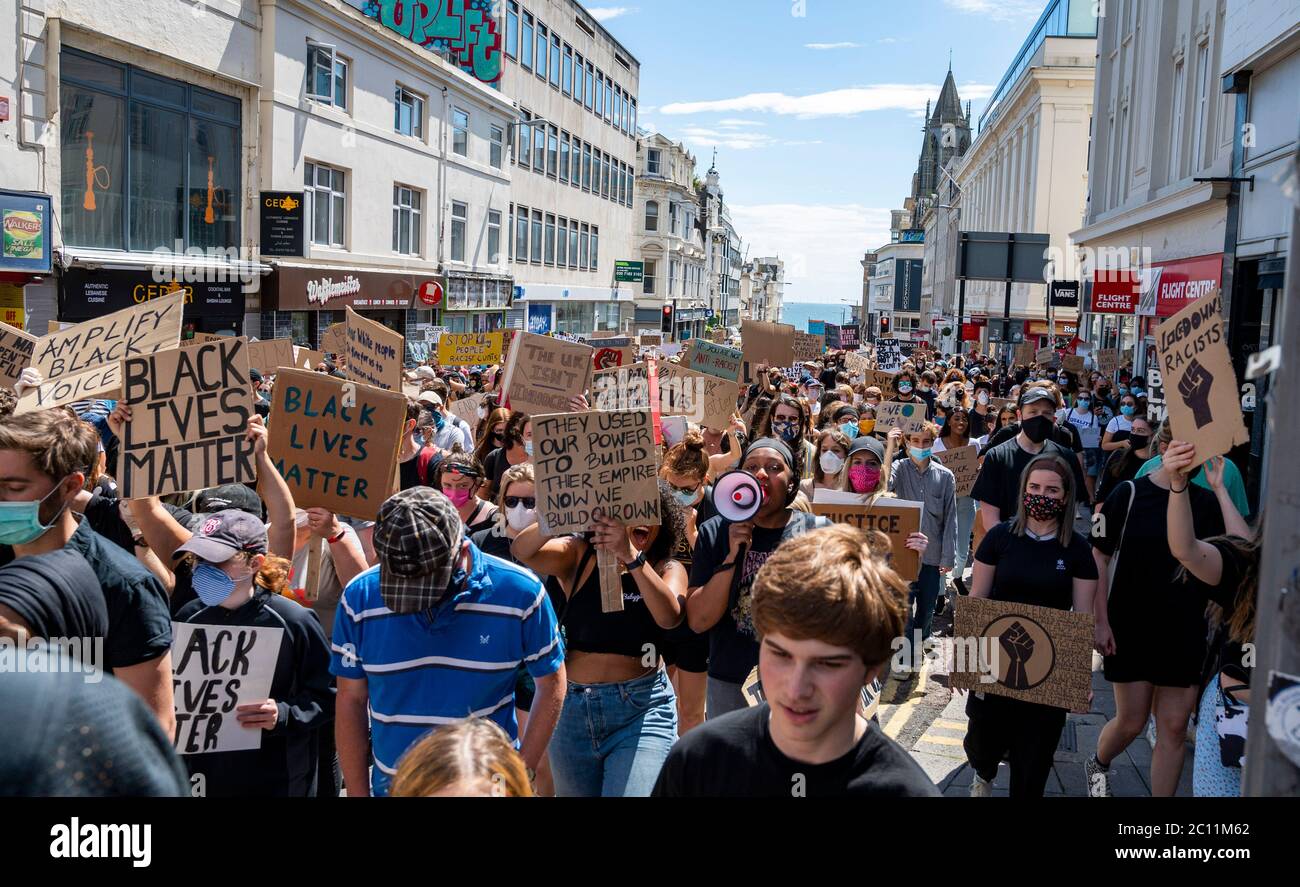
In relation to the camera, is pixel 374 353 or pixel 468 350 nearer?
pixel 374 353

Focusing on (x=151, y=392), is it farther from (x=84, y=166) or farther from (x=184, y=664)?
(x=84, y=166)

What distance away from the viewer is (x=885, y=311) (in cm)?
15388

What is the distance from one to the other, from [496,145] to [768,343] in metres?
21.6

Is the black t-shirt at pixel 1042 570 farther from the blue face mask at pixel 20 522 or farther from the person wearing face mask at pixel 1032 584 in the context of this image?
the blue face mask at pixel 20 522

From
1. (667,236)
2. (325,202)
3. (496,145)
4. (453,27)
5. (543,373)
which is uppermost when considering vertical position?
(453,27)

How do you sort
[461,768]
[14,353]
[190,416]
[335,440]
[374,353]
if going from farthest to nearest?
[374,353] → [14,353] → [335,440] → [190,416] → [461,768]

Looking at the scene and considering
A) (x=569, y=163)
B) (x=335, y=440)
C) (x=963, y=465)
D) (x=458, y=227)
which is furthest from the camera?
(x=569, y=163)

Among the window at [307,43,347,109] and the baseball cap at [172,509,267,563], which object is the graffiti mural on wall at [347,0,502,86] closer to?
the window at [307,43,347,109]

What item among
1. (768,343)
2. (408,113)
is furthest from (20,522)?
(408,113)

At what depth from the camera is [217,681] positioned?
3.98 meters

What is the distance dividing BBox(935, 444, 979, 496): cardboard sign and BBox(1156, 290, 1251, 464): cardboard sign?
458cm

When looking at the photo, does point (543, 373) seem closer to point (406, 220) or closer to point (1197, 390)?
point (1197, 390)

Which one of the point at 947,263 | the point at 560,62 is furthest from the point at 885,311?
the point at 560,62
